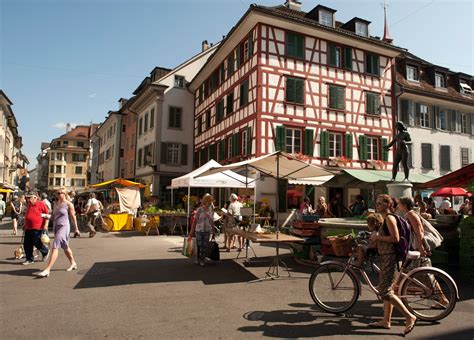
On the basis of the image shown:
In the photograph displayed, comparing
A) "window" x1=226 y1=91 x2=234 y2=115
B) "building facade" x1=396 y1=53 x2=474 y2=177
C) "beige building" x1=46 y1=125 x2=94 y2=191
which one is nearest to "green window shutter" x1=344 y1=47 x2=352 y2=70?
"building facade" x1=396 y1=53 x2=474 y2=177

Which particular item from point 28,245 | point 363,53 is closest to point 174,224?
point 28,245

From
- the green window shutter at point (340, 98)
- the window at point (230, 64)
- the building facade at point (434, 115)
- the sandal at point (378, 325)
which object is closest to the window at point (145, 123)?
the window at point (230, 64)

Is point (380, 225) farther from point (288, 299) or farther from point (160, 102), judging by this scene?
point (160, 102)

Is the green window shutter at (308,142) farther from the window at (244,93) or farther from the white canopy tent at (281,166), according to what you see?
the white canopy tent at (281,166)

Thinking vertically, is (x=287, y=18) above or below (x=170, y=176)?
above

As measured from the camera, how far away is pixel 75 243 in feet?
40.5

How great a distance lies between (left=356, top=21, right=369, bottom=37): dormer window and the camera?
2292cm

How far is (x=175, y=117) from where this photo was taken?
2953 cm

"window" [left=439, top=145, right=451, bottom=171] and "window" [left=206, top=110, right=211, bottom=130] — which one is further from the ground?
"window" [left=206, top=110, right=211, bottom=130]

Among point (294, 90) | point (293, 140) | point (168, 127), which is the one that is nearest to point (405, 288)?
point (293, 140)

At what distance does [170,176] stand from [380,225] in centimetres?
2513

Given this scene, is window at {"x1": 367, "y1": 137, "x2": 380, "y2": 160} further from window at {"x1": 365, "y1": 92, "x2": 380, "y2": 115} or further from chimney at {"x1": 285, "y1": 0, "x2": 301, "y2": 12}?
chimney at {"x1": 285, "y1": 0, "x2": 301, "y2": 12}

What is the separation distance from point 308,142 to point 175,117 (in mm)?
13332

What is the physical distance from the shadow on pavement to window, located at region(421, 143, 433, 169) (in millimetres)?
20324
